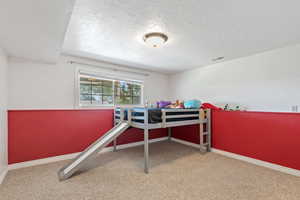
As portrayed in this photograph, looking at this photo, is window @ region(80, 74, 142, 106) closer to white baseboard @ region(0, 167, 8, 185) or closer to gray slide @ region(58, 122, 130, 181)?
gray slide @ region(58, 122, 130, 181)

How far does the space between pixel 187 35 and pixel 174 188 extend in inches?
87.5

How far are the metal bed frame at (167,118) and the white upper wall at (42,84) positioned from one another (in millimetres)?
1141

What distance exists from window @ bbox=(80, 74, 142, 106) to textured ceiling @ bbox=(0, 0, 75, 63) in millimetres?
1083

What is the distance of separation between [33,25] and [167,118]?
91.5 inches

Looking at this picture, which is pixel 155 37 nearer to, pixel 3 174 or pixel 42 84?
pixel 42 84

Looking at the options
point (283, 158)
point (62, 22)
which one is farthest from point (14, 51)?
point (283, 158)

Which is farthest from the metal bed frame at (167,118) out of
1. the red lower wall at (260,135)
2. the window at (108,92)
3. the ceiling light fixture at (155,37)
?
the ceiling light fixture at (155,37)

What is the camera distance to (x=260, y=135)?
2.54 m

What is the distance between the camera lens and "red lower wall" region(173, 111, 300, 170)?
87.2 inches

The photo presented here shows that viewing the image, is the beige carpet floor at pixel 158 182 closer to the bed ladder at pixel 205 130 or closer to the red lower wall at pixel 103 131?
the red lower wall at pixel 103 131

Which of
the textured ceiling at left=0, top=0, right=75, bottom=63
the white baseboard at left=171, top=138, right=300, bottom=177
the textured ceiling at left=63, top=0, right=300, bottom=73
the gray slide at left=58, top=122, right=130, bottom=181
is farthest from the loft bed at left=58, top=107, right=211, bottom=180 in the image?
the textured ceiling at left=0, top=0, right=75, bottom=63

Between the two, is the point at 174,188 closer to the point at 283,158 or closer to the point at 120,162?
the point at 120,162

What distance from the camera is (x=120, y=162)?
266 cm

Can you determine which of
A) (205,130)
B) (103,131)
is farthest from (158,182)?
(205,130)
